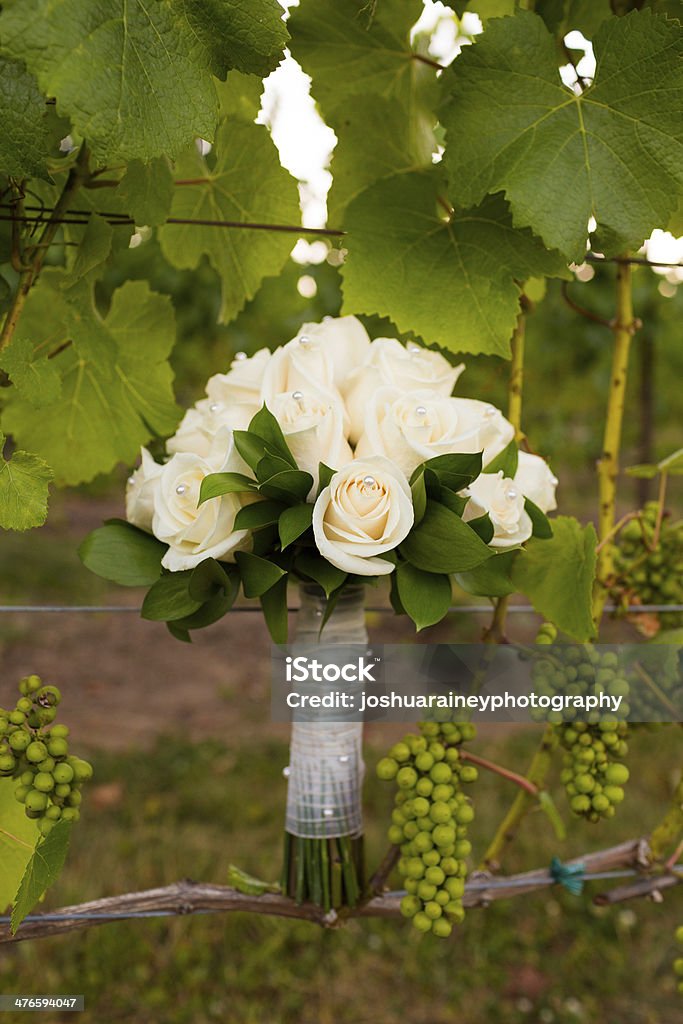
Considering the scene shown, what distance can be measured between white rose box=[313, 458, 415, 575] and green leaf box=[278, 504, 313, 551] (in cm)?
1

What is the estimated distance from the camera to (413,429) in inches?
31.4

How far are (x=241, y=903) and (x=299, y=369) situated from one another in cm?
52

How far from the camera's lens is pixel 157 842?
2.57m

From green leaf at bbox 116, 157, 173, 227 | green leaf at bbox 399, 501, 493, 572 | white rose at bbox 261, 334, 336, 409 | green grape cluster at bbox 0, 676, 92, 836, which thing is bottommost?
green grape cluster at bbox 0, 676, 92, 836

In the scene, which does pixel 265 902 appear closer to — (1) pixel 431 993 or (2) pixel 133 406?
(2) pixel 133 406

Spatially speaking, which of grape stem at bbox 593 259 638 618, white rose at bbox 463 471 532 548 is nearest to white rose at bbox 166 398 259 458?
white rose at bbox 463 471 532 548

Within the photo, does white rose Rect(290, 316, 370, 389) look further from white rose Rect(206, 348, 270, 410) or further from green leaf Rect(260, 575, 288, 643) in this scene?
green leaf Rect(260, 575, 288, 643)

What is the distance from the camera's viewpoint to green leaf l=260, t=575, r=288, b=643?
2.73 ft

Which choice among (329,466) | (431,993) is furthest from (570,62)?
(431,993)

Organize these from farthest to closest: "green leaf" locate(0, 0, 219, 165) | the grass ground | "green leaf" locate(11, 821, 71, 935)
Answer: the grass ground → "green leaf" locate(11, 821, 71, 935) → "green leaf" locate(0, 0, 219, 165)

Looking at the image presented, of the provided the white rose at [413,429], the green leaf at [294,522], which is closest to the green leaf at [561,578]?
the white rose at [413,429]

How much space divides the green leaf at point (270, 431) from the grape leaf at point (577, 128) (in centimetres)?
28

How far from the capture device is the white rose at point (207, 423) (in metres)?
0.85

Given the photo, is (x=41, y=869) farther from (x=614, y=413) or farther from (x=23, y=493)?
(x=614, y=413)
